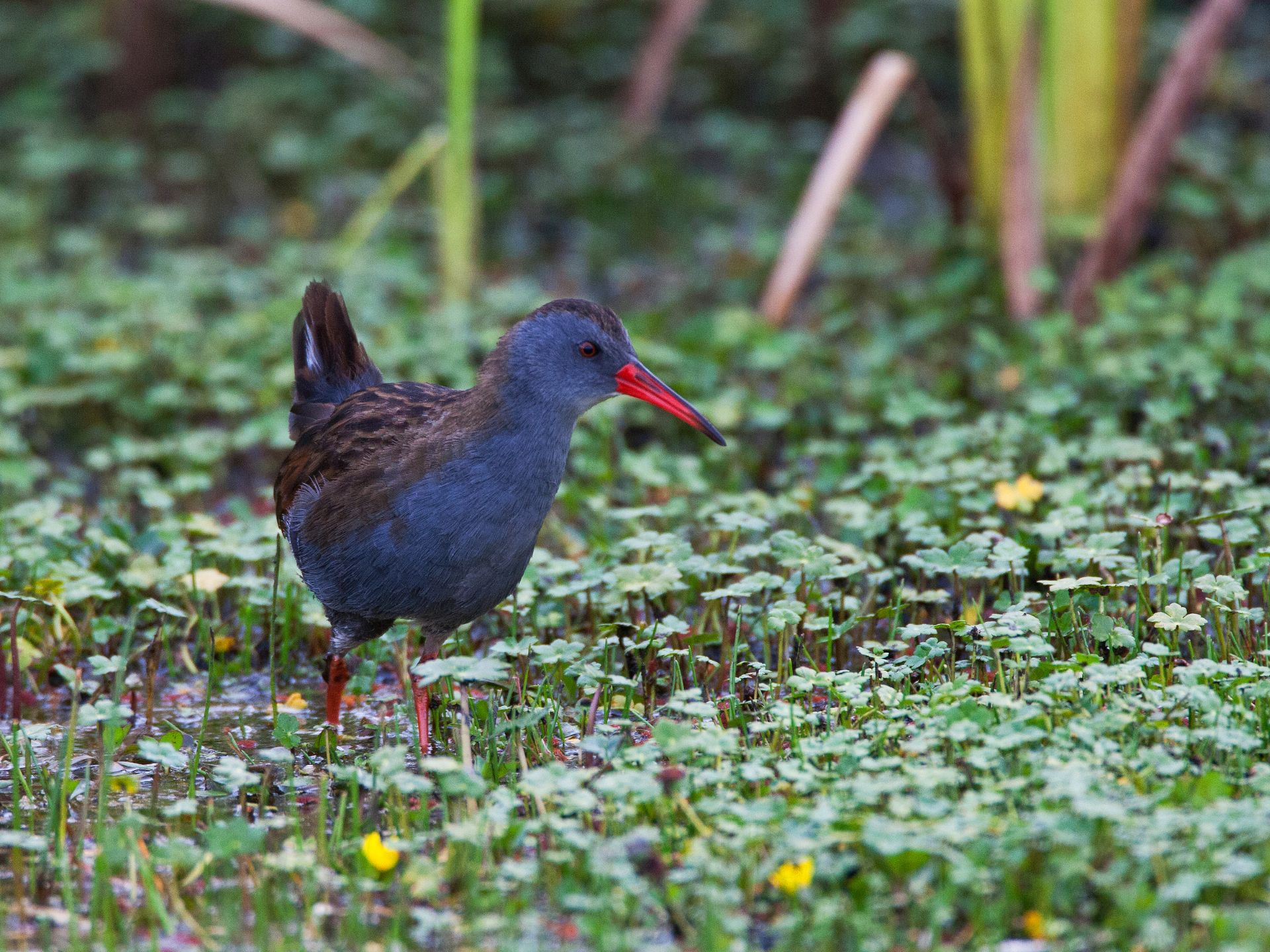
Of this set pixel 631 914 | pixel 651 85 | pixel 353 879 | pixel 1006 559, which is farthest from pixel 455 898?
pixel 651 85

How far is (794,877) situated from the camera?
2.77 m

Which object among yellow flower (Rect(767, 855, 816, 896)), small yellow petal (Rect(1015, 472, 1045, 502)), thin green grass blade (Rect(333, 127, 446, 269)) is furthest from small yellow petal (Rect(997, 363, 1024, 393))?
yellow flower (Rect(767, 855, 816, 896))

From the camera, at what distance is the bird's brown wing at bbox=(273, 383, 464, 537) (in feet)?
12.3

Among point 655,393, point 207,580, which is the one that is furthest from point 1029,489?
point 207,580

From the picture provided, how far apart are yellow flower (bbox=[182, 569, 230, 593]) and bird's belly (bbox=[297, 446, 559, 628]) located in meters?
0.86

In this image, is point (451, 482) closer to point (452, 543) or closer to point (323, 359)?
point (452, 543)

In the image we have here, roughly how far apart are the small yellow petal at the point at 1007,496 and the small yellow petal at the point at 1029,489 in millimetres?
12

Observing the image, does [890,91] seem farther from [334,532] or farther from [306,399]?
[334,532]

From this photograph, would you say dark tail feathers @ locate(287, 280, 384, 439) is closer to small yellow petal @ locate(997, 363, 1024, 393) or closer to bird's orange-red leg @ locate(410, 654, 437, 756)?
bird's orange-red leg @ locate(410, 654, 437, 756)

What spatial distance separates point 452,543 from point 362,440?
0.49 meters

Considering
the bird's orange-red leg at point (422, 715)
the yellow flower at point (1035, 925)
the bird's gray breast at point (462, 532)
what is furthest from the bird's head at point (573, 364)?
the yellow flower at point (1035, 925)

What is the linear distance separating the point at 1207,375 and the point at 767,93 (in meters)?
5.27

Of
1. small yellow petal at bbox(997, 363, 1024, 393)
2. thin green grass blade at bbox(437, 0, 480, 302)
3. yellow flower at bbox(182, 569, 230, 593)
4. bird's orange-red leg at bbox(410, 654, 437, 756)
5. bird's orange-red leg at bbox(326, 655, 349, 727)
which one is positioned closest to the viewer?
bird's orange-red leg at bbox(410, 654, 437, 756)

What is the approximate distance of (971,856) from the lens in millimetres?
2740
